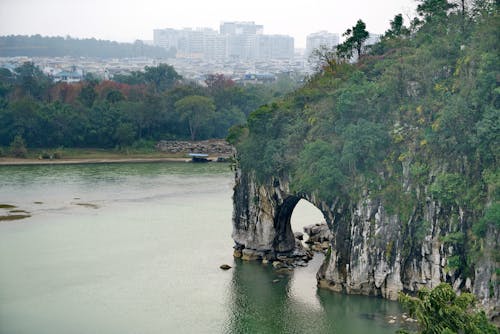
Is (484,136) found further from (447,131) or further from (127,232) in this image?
(127,232)

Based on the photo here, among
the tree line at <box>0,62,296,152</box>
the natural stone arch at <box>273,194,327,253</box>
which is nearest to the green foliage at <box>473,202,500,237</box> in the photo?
the natural stone arch at <box>273,194,327,253</box>

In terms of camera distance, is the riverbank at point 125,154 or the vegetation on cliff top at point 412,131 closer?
the vegetation on cliff top at point 412,131

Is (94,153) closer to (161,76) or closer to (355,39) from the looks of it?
(161,76)

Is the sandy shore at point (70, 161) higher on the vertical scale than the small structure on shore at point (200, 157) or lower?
lower

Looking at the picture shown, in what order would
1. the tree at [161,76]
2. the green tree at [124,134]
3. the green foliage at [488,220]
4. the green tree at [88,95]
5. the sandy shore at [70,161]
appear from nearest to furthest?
1. the green foliage at [488,220]
2. the sandy shore at [70,161]
3. the green tree at [124,134]
4. the green tree at [88,95]
5. the tree at [161,76]

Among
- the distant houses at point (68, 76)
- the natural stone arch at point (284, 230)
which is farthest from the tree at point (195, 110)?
the distant houses at point (68, 76)

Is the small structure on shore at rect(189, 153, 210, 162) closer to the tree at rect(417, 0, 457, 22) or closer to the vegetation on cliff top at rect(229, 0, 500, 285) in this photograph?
the vegetation on cliff top at rect(229, 0, 500, 285)

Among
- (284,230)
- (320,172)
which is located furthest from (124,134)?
(320,172)

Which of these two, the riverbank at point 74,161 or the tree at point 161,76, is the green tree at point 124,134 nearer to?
the riverbank at point 74,161
